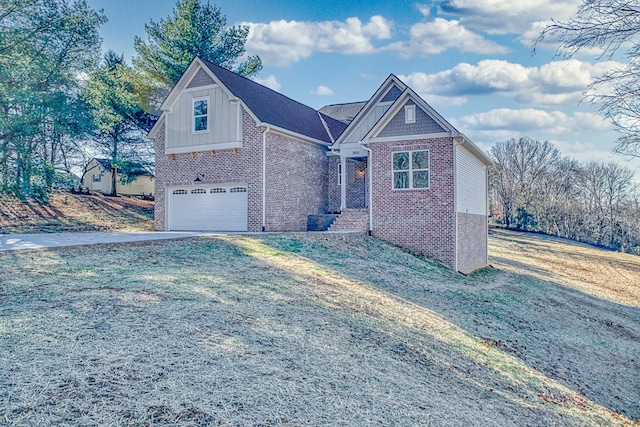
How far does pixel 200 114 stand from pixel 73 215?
9.91 m

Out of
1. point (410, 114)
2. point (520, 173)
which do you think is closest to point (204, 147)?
point (410, 114)

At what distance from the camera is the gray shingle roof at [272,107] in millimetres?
17156

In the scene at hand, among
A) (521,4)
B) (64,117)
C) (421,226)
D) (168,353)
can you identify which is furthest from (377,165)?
(64,117)

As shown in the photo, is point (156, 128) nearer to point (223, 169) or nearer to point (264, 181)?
point (223, 169)

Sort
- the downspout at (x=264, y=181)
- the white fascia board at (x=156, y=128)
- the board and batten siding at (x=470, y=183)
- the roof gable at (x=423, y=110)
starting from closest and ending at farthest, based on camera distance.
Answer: the roof gable at (x=423, y=110)
the board and batten siding at (x=470, y=183)
the downspout at (x=264, y=181)
the white fascia board at (x=156, y=128)

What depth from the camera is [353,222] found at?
52.5 ft

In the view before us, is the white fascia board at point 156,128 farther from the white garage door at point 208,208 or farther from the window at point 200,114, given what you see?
the white garage door at point 208,208

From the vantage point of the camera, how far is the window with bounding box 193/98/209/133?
690 inches

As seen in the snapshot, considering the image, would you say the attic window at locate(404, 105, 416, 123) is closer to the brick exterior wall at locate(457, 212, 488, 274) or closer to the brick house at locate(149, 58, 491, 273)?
the brick house at locate(149, 58, 491, 273)

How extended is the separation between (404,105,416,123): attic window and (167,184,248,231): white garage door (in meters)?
6.62

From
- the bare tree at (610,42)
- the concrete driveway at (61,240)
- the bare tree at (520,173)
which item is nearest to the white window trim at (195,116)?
the concrete driveway at (61,240)

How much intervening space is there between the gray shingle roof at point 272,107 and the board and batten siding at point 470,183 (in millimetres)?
6977

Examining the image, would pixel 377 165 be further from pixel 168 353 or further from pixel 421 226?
pixel 168 353

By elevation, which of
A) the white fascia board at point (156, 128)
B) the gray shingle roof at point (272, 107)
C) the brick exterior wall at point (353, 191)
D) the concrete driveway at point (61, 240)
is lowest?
the concrete driveway at point (61, 240)
